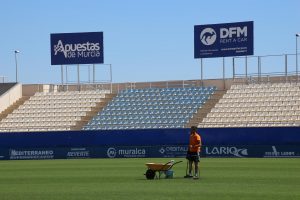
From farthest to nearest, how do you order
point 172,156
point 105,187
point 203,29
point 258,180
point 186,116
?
point 203,29 < point 186,116 < point 172,156 < point 258,180 < point 105,187

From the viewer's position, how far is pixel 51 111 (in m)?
63.3

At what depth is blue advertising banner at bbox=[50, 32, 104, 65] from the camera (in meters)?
65.8

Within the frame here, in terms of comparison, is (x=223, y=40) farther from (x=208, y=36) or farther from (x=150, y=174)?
(x=150, y=174)

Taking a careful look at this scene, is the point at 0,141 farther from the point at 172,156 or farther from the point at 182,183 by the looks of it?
the point at 182,183

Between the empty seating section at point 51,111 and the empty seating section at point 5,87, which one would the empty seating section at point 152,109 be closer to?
the empty seating section at point 51,111

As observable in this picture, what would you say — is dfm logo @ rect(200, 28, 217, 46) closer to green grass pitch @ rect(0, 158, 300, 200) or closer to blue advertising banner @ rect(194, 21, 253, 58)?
blue advertising banner @ rect(194, 21, 253, 58)

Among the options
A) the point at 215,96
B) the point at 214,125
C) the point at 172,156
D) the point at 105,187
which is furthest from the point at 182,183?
the point at 215,96

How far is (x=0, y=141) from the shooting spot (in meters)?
55.0

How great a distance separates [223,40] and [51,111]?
1614cm

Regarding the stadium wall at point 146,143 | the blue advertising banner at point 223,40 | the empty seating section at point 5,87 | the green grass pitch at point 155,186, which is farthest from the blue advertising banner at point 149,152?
the green grass pitch at point 155,186

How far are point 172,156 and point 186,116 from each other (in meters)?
9.26

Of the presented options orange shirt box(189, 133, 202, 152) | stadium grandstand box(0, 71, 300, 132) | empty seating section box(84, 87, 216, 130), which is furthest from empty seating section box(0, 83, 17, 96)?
orange shirt box(189, 133, 202, 152)

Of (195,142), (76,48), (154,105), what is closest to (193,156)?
(195,142)

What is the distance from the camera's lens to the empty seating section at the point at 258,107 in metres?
53.3
